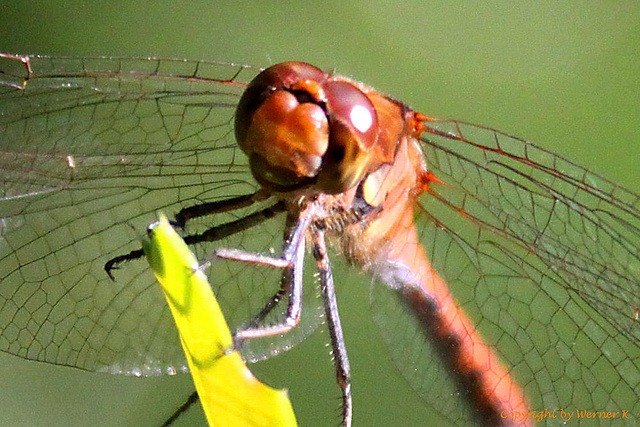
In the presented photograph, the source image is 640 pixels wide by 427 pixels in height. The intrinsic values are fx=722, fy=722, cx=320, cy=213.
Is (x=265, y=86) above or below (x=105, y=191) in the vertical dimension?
below

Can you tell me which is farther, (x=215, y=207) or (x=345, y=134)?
(x=215, y=207)

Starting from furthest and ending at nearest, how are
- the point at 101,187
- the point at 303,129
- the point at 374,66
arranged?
the point at 374,66, the point at 101,187, the point at 303,129

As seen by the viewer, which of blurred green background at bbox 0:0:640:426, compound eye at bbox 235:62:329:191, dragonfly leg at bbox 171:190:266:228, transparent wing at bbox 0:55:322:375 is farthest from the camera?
blurred green background at bbox 0:0:640:426

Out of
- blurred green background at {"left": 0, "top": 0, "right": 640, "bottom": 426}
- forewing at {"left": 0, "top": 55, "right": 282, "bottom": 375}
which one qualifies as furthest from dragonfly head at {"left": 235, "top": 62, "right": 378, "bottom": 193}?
blurred green background at {"left": 0, "top": 0, "right": 640, "bottom": 426}

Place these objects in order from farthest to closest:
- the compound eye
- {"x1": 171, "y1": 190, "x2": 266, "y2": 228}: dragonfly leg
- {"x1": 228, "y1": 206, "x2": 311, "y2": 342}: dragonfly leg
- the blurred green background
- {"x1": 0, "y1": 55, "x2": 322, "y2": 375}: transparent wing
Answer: the blurred green background → {"x1": 0, "y1": 55, "x2": 322, "y2": 375}: transparent wing → {"x1": 171, "y1": 190, "x2": 266, "y2": 228}: dragonfly leg → the compound eye → {"x1": 228, "y1": 206, "x2": 311, "y2": 342}: dragonfly leg

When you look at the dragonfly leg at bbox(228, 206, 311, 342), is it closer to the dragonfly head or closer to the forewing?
the dragonfly head

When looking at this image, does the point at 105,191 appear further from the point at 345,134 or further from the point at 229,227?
the point at 345,134

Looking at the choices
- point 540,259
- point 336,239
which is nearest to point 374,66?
point 336,239

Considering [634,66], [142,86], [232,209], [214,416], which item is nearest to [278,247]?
[232,209]
